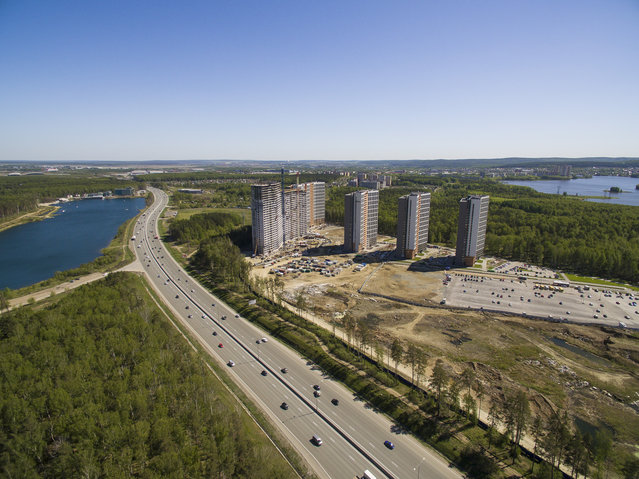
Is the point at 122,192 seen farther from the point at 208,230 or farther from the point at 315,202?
the point at 315,202

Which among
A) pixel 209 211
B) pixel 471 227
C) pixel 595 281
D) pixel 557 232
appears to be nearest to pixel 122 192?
pixel 209 211

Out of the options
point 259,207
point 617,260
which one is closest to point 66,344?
point 259,207

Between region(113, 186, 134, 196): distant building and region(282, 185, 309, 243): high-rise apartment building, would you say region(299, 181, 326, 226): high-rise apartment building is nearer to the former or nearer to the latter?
region(282, 185, 309, 243): high-rise apartment building

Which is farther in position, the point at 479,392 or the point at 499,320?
the point at 499,320

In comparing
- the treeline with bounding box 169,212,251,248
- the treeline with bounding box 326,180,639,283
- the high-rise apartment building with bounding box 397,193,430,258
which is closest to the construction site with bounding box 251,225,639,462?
the high-rise apartment building with bounding box 397,193,430,258

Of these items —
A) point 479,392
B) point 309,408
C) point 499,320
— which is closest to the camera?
point 309,408

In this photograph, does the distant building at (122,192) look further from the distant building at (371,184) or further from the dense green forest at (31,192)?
the distant building at (371,184)

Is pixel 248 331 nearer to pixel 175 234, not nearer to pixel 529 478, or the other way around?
pixel 529 478
